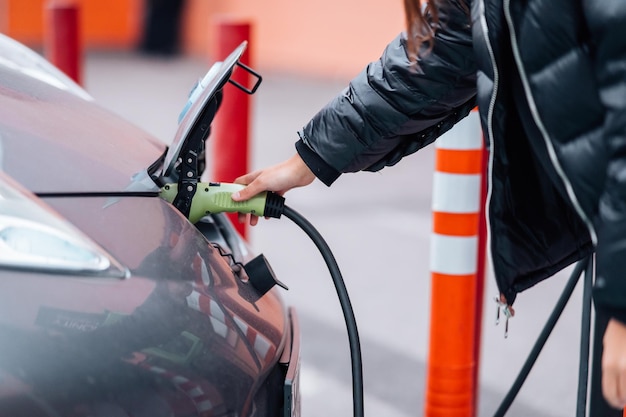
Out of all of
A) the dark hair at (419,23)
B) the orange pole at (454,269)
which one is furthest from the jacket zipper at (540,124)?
the orange pole at (454,269)

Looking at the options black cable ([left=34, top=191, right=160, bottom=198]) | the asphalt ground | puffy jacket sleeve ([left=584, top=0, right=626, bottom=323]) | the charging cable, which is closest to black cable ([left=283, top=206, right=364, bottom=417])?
the charging cable

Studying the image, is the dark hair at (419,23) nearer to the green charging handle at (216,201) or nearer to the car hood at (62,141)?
the green charging handle at (216,201)

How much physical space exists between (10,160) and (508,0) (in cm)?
86

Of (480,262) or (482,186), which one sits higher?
(482,186)

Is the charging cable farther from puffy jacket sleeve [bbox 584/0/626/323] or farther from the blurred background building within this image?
the blurred background building

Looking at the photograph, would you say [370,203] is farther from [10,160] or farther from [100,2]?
[100,2]

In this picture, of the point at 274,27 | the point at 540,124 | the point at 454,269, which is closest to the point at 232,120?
the point at 454,269

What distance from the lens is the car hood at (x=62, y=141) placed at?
1653mm

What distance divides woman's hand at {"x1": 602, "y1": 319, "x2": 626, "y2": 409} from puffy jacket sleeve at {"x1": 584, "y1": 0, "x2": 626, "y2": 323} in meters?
0.02

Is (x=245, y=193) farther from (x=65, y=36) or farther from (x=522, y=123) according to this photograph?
(x=65, y=36)

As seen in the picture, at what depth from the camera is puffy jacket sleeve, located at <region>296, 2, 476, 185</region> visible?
1884mm

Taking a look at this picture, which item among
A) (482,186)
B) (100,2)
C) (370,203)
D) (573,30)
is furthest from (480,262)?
(100,2)

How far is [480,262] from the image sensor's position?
2955mm

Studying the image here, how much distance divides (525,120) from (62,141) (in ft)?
2.75
